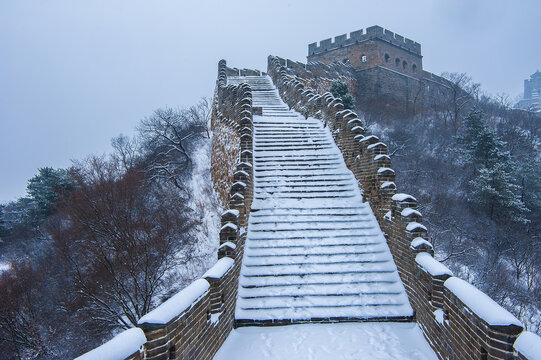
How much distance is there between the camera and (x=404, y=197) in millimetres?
5016

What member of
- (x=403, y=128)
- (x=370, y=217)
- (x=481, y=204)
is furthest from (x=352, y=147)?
(x=403, y=128)

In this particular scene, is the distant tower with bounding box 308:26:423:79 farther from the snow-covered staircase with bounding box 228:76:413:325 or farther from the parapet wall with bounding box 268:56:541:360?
the snow-covered staircase with bounding box 228:76:413:325

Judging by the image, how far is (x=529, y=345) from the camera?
2.07 metres

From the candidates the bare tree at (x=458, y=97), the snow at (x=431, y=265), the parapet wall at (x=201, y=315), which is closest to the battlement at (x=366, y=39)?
the bare tree at (x=458, y=97)

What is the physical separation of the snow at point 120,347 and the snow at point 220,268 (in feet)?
4.67

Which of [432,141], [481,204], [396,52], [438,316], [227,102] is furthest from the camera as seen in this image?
[396,52]

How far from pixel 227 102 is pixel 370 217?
7.69 meters

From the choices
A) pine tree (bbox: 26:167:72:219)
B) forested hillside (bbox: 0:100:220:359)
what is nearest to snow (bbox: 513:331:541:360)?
forested hillside (bbox: 0:100:220:359)

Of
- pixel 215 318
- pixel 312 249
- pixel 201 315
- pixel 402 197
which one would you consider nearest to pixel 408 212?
pixel 402 197

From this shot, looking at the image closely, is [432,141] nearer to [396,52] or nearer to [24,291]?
[396,52]

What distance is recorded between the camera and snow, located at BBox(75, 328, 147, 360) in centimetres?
177

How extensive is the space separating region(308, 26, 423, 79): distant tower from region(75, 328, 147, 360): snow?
2982 cm

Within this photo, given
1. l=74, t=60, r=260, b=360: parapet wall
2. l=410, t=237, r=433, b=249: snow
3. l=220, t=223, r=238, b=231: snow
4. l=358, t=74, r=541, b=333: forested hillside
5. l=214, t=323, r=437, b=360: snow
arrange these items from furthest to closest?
1. l=358, t=74, r=541, b=333: forested hillside
2. l=220, t=223, r=238, b=231: snow
3. l=410, t=237, r=433, b=249: snow
4. l=214, t=323, r=437, b=360: snow
5. l=74, t=60, r=260, b=360: parapet wall

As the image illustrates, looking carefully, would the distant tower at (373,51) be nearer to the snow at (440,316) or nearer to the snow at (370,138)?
the snow at (370,138)
